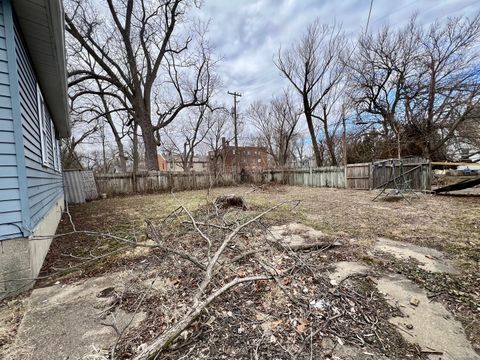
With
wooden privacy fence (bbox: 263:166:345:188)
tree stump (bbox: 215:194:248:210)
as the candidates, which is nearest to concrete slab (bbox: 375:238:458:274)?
tree stump (bbox: 215:194:248:210)

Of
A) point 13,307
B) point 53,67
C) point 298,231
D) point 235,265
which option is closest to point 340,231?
point 298,231

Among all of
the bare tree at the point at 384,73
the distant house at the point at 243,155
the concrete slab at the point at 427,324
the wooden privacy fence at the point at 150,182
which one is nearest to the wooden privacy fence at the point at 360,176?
the bare tree at the point at 384,73

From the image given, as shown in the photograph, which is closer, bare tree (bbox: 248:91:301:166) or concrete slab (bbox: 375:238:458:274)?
concrete slab (bbox: 375:238:458:274)

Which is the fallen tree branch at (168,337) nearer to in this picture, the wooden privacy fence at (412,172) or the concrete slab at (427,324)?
the concrete slab at (427,324)

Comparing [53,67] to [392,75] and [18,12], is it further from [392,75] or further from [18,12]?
[392,75]

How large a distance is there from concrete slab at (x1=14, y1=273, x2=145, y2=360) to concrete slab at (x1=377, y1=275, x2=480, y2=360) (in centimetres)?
201

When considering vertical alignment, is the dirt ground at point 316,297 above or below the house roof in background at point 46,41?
below

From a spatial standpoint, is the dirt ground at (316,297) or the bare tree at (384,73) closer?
the dirt ground at (316,297)

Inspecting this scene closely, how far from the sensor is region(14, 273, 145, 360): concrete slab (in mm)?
1522

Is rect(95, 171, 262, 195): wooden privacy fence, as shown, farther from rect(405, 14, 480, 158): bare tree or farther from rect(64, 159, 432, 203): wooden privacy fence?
rect(405, 14, 480, 158): bare tree

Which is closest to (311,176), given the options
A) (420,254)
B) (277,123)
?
(277,123)

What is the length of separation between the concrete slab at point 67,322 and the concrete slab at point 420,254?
305 cm

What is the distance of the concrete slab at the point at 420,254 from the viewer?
259 centimetres

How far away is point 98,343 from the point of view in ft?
5.09
